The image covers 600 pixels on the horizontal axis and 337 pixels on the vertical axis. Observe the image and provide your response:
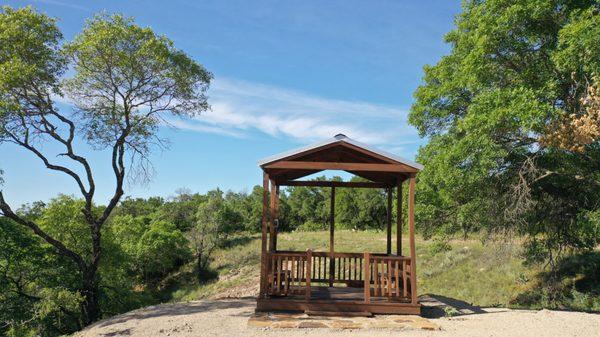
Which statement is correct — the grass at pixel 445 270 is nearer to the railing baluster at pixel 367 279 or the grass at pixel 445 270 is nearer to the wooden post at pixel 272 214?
the railing baluster at pixel 367 279

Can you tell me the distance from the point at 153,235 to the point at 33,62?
18.8 meters

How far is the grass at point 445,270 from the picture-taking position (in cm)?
1489

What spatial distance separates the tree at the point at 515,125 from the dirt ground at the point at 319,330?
9.95 ft

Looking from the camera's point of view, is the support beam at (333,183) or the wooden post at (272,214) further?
the support beam at (333,183)

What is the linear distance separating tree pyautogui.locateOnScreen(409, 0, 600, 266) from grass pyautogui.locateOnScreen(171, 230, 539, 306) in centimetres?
134

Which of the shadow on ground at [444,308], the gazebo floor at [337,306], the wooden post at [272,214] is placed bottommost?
the shadow on ground at [444,308]

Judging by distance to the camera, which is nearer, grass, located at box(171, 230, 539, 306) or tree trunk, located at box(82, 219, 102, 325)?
tree trunk, located at box(82, 219, 102, 325)

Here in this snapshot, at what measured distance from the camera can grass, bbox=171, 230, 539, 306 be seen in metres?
14.9

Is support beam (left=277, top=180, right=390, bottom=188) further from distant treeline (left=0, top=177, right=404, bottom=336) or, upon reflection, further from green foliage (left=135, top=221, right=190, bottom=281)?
green foliage (left=135, top=221, right=190, bottom=281)

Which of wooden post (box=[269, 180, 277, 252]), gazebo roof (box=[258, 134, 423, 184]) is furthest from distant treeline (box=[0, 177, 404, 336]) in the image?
gazebo roof (box=[258, 134, 423, 184])

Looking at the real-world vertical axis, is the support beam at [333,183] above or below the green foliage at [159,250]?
above

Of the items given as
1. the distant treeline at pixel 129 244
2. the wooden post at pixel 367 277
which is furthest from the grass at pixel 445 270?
the wooden post at pixel 367 277

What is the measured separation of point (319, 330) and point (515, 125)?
255 inches

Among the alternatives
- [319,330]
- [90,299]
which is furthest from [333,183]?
[90,299]
